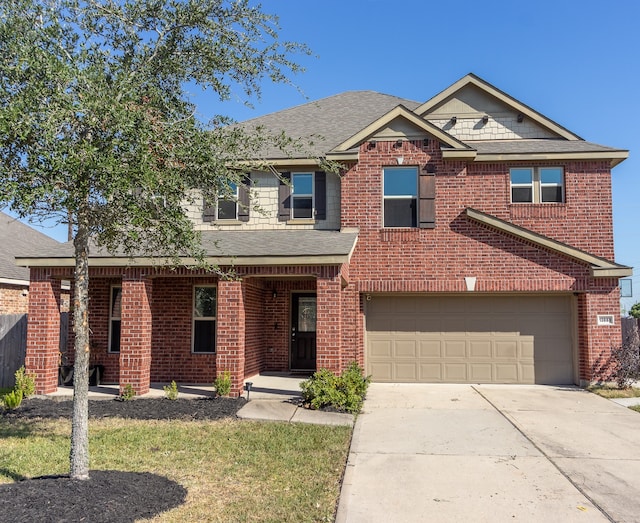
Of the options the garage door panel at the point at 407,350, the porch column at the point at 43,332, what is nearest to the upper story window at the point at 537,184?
the garage door panel at the point at 407,350

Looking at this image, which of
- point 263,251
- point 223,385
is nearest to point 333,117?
point 263,251

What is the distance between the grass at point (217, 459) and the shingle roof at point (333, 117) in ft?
27.2

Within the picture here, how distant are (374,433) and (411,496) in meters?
2.78

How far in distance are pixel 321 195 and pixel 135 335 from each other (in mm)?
5835

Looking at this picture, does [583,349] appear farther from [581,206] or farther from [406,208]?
[406,208]

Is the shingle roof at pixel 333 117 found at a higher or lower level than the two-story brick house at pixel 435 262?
higher

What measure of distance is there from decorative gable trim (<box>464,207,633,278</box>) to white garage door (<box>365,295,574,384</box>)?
4.10ft

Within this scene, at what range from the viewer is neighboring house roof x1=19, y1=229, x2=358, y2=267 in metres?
11.0

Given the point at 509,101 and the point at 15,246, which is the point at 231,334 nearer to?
the point at 509,101

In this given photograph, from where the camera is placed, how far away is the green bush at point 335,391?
10.1 meters

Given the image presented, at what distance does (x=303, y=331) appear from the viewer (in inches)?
586

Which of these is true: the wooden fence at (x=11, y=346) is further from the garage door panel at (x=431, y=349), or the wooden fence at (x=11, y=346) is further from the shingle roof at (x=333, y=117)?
the garage door panel at (x=431, y=349)

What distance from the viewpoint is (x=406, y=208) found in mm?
13594

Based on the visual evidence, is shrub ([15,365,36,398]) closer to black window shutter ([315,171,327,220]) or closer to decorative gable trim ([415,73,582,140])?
black window shutter ([315,171,327,220])
